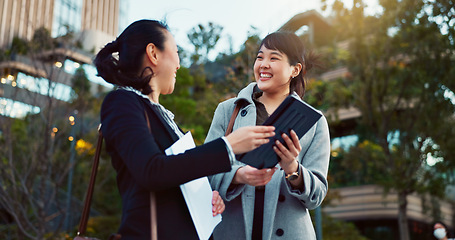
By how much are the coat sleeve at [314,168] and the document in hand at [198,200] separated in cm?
59

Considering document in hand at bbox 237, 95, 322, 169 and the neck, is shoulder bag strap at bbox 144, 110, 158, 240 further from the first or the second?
the neck

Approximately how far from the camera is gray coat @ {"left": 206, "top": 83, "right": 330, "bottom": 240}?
94.2 inches

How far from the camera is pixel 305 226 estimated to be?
247 centimetres

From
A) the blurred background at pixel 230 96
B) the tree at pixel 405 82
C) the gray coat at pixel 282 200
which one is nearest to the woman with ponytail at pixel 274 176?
the gray coat at pixel 282 200

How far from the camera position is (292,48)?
2742 mm

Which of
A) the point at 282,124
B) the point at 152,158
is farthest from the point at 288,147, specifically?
the point at 152,158

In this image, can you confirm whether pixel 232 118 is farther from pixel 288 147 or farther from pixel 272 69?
pixel 288 147

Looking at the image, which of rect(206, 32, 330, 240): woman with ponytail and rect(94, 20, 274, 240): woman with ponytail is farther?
rect(206, 32, 330, 240): woman with ponytail

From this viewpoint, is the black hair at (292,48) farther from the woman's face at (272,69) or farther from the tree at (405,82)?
the tree at (405,82)

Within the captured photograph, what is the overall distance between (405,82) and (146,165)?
14337 mm

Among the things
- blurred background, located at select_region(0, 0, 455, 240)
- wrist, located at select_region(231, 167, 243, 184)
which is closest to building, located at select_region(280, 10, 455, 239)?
blurred background, located at select_region(0, 0, 455, 240)

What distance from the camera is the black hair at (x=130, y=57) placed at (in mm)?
1866

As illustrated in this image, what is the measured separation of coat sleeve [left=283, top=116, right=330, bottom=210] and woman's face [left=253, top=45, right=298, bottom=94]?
34 centimetres

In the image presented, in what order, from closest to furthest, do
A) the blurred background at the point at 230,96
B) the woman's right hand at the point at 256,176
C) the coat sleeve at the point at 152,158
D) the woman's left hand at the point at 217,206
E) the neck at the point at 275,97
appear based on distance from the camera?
the coat sleeve at the point at 152,158 < the woman's left hand at the point at 217,206 < the woman's right hand at the point at 256,176 < the neck at the point at 275,97 < the blurred background at the point at 230,96
